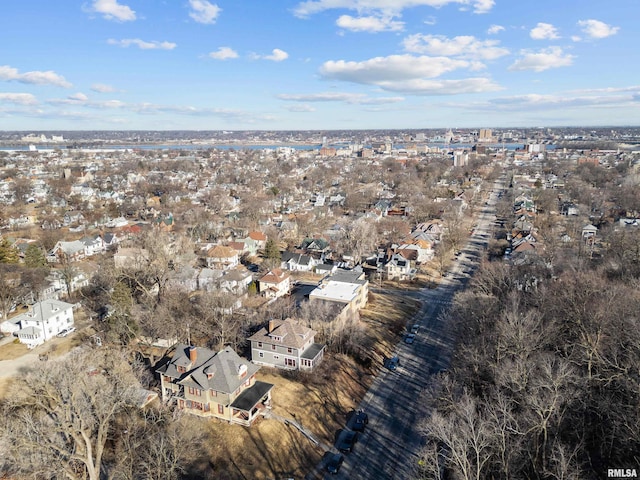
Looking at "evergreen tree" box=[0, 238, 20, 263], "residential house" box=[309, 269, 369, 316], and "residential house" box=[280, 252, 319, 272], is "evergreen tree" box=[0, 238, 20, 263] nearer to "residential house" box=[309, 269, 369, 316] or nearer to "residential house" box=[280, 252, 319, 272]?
"residential house" box=[280, 252, 319, 272]

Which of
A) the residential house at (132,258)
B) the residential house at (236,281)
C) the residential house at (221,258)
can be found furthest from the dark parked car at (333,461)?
the residential house at (221,258)

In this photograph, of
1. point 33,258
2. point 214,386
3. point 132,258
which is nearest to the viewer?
point 214,386

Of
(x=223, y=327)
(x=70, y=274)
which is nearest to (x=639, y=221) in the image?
(x=223, y=327)

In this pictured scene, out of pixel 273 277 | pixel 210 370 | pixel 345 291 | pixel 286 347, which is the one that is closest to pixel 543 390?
pixel 286 347

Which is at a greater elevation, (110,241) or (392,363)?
(110,241)

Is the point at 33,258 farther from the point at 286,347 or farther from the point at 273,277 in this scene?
the point at 286,347

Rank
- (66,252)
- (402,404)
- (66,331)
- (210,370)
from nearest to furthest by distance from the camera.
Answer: (210,370)
(402,404)
(66,331)
(66,252)

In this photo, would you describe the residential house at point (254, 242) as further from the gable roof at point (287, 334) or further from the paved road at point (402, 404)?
the gable roof at point (287, 334)
